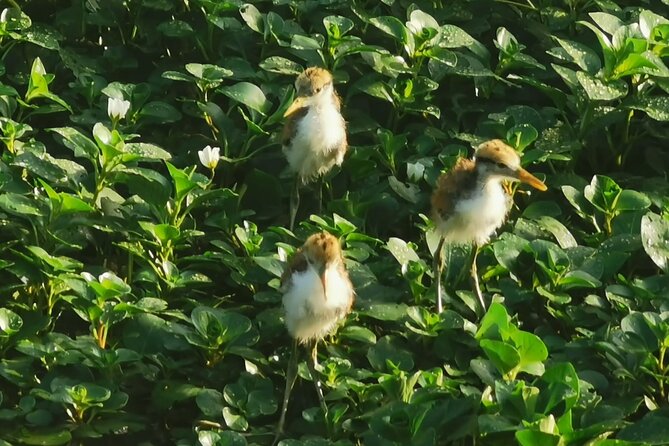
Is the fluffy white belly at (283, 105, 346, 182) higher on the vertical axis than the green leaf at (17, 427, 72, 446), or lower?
higher

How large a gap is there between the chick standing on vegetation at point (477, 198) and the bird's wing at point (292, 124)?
1.01 m

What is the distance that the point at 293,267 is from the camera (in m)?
5.61

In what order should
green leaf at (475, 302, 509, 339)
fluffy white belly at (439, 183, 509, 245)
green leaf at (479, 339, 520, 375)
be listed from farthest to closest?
fluffy white belly at (439, 183, 509, 245) < green leaf at (475, 302, 509, 339) < green leaf at (479, 339, 520, 375)

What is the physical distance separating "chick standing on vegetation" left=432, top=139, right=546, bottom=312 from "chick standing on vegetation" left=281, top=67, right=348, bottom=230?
0.84m

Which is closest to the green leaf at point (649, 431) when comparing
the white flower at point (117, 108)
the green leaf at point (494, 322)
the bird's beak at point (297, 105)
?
the green leaf at point (494, 322)

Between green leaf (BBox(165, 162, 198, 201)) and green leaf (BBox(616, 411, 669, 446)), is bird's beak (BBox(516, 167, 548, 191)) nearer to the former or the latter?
green leaf (BBox(616, 411, 669, 446))

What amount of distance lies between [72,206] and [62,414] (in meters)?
0.98

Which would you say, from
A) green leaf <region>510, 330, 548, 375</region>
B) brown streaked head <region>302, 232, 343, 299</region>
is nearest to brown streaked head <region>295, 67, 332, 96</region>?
brown streaked head <region>302, 232, 343, 299</region>

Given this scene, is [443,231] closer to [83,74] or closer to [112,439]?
[112,439]

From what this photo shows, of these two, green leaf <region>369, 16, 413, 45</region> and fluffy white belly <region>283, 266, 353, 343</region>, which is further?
green leaf <region>369, 16, 413, 45</region>

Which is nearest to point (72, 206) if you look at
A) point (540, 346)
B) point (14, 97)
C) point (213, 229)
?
point (213, 229)

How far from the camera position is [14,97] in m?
7.01

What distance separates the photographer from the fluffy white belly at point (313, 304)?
17.9 feet

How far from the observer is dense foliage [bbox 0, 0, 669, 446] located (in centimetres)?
539
